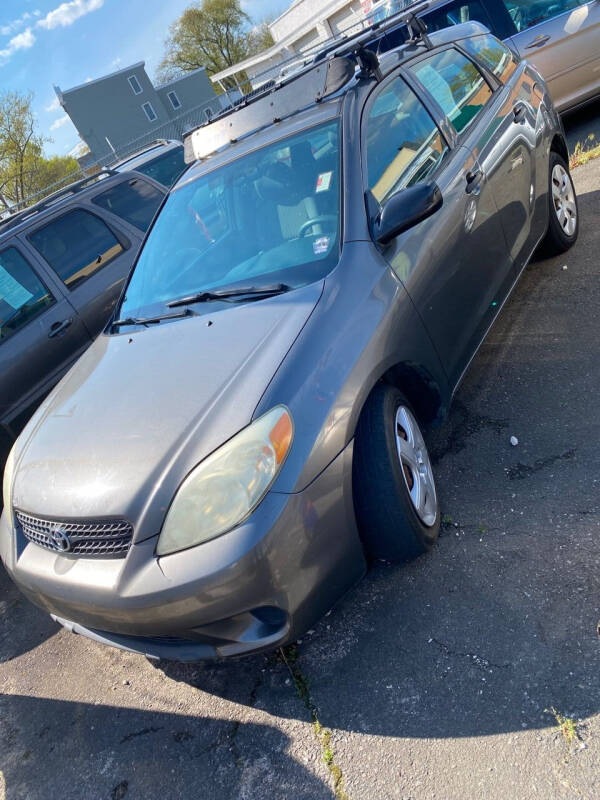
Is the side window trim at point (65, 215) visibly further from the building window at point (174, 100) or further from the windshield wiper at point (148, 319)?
the building window at point (174, 100)

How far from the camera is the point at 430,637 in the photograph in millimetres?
2262

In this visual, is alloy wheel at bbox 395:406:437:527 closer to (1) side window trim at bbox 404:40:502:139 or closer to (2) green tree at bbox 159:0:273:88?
(1) side window trim at bbox 404:40:502:139

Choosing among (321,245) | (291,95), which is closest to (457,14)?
(291,95)

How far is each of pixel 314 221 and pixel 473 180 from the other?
3.59 ft

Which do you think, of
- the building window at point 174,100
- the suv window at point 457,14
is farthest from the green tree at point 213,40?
the suv window at point 457,14

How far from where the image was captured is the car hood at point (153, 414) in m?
2.08

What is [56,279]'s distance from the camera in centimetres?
461

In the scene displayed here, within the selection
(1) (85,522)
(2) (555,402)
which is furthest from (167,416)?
(2) (555,402)

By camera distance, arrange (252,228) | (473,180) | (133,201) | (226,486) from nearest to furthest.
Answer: (226,486) < (252,228) < (473,180) < (133,201)

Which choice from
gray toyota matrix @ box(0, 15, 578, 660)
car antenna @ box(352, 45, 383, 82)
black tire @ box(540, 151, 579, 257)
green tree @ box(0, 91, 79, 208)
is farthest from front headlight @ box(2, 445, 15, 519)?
green tree @ box(0, 91, 79, 208)

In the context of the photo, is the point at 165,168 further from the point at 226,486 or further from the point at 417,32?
the point at 226,486

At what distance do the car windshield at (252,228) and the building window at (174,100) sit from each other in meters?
43.2

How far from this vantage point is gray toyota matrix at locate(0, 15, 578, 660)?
2.00 m

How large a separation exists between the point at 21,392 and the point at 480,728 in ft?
11.7
